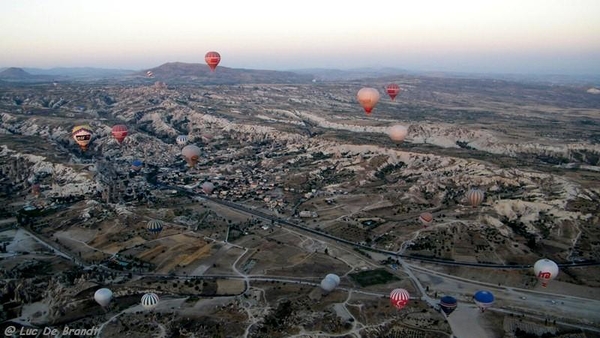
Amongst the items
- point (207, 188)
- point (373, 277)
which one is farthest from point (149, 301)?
point (207, 188)

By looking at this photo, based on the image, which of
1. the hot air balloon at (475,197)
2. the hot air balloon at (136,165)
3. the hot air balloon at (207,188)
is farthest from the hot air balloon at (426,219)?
the hot air balloon at (136,165)

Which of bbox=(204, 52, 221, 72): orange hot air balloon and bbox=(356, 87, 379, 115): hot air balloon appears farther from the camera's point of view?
bbox=(204, 52, 221, 72): orange hot air balloon

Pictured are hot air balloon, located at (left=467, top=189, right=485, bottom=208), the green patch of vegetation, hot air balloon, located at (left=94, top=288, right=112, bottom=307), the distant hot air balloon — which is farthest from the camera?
the distant hot air balloon

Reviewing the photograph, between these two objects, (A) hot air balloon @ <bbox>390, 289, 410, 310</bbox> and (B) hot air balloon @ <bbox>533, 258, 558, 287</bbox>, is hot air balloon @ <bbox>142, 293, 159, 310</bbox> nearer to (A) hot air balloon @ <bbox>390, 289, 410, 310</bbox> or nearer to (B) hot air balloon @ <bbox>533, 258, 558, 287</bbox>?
(A) hot air balloon @ <bbox>390, 289, 410, 310</bbox>

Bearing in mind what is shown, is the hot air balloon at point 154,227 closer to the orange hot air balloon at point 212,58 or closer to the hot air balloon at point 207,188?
the hot air balloon at point 207,188

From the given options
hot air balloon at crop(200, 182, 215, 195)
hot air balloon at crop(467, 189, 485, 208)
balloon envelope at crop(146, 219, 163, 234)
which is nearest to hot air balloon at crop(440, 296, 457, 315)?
hot air balloon at crop(467, 189, 485, 208)

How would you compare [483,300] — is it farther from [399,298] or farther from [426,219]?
[426,219]
